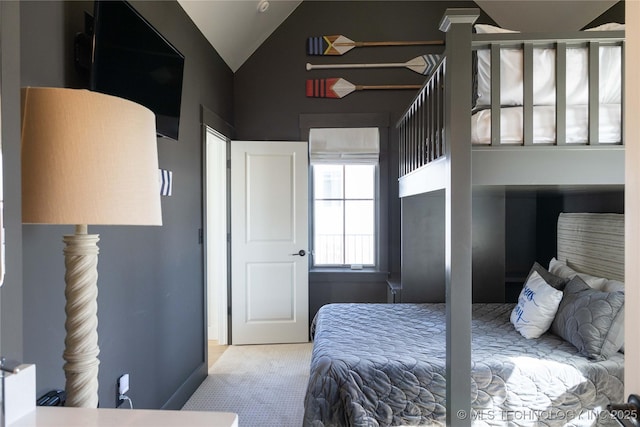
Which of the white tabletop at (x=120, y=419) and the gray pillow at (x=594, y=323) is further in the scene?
the gray pillow at (x=594, y=323)

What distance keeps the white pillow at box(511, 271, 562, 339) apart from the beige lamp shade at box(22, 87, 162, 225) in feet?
7.49

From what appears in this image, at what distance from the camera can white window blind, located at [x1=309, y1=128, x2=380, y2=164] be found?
157 inches

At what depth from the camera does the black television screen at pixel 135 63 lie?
1.52 m

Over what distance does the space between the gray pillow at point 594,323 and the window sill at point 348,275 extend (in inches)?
78.6

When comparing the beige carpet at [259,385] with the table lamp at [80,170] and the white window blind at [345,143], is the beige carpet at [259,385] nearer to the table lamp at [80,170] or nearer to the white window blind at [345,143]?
the table lamp at [80,170]

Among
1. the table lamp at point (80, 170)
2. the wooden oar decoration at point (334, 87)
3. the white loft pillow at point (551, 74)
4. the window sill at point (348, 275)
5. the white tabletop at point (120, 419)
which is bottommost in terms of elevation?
the window sill at point (348, 275)

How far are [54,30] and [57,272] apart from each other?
35.7 inches

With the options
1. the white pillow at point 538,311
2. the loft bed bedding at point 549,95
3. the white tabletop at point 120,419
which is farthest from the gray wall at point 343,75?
the white tabletop at point 120,419

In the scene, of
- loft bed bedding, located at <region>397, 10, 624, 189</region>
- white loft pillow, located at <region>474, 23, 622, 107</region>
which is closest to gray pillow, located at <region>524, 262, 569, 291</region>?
loft bed bedding, located at <region>397, 10, 624, 189</region>

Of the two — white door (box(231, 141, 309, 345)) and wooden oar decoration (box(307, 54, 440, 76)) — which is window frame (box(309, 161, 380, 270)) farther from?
wooden oar decoration (box(307, 54, 440, 76))

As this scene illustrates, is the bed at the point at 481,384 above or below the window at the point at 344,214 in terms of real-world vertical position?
below

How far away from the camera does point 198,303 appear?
2959mm

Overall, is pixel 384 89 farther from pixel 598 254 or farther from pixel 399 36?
pixel 598 254

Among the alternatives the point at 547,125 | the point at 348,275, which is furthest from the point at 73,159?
the point at 348,275
